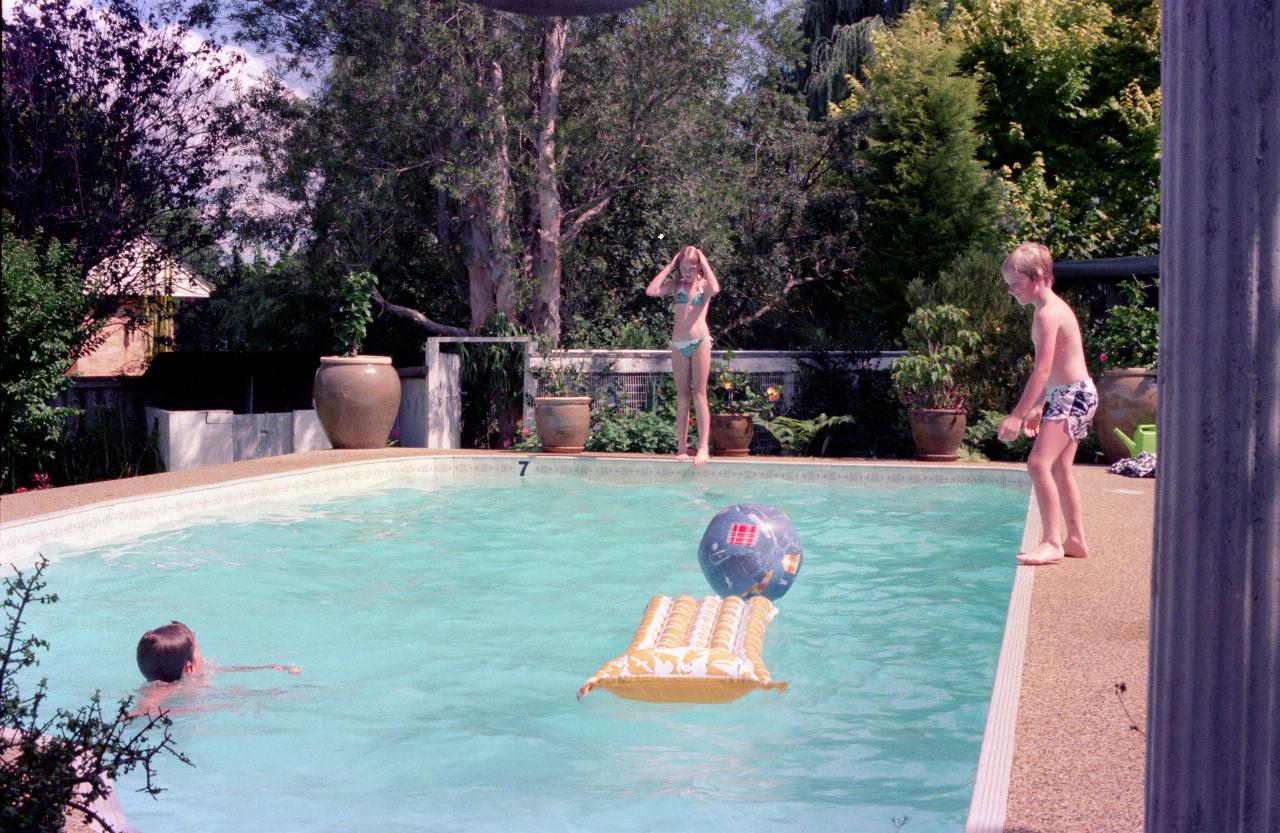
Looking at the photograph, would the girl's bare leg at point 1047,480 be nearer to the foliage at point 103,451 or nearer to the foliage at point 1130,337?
the foliage at point 1130,337

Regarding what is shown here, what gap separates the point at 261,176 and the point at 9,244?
24.1ft

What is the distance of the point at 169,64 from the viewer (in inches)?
682

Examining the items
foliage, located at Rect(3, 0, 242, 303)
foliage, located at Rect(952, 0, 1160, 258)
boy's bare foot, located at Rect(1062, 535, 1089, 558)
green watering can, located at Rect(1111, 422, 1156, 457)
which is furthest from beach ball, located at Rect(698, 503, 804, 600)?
foliage, located at Rect(952, 0, 1160, 258)

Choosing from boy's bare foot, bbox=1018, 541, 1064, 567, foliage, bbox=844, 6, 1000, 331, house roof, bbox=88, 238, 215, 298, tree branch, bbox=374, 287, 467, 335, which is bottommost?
boy's bare foot, bbox=1018, 541, 1064, 567

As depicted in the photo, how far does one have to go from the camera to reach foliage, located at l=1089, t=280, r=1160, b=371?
548 inches

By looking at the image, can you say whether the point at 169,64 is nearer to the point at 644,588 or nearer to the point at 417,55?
the point at 417,55

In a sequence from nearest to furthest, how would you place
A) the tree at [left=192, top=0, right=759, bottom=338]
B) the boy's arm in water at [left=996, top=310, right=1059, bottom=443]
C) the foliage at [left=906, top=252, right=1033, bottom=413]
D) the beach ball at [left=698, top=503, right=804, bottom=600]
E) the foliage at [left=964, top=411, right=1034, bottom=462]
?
the beach ball at [left=698, top=503, right=804, bottom=600], the boy's arm in water at [left=996, top=310, right=1059, bottom=443], the foliage at [left=964, top=411, right=1034, bottom=462], the foliage at [left=906, top=252, right=1033, bottom=413], the tree at [left=192, top=0, right=759, bottom=338]

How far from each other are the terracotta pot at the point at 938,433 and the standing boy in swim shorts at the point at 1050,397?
6611mm

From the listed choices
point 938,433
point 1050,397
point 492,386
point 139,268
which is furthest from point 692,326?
point 139,268

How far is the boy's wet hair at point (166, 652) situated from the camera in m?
5.43

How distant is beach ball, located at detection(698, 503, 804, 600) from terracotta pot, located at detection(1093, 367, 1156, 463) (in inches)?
301

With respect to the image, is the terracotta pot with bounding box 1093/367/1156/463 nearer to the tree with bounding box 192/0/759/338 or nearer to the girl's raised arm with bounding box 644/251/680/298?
the girl's raised arm with bounding box 644/251/680/298

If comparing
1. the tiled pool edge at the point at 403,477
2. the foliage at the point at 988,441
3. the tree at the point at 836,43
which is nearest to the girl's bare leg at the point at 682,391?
the tiled pool edge at the point at 403,477

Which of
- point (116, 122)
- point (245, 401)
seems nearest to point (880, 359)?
point (245, 401)
